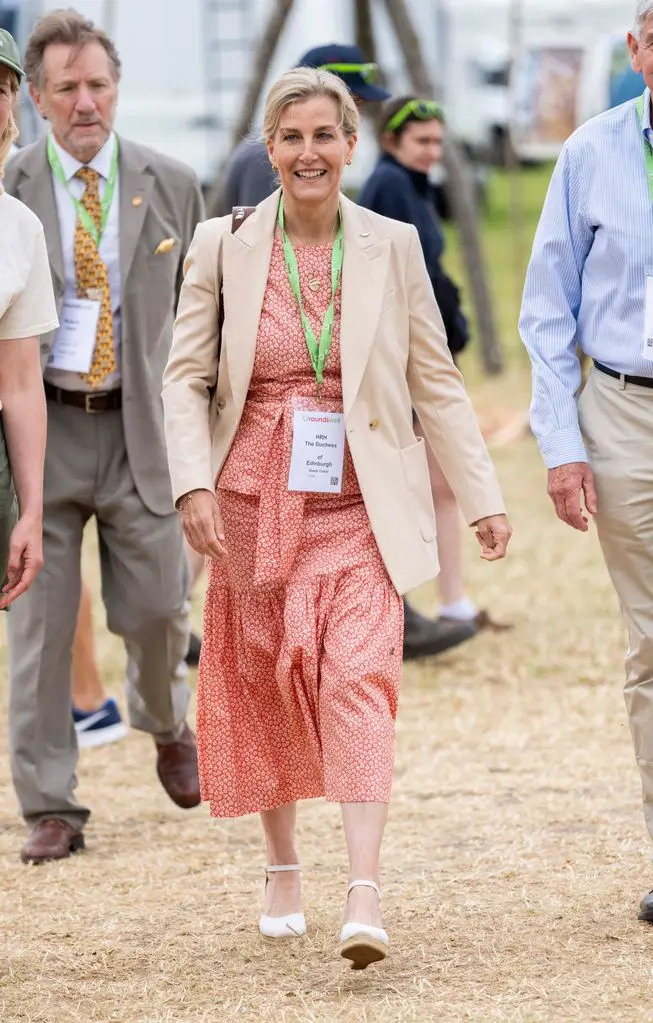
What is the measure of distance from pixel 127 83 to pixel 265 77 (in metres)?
8.14

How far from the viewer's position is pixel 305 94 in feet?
12.5

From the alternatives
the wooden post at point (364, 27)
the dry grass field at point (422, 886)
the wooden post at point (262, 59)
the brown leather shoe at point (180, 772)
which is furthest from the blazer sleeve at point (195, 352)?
the wooden post at point (364, 27)

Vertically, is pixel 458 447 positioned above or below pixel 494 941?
above

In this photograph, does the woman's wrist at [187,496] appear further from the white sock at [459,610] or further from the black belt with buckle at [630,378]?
the white sock at [459,610]

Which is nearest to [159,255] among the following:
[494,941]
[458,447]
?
[458,447]

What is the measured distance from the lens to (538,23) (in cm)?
2525

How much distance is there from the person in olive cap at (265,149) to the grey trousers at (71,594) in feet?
4.52

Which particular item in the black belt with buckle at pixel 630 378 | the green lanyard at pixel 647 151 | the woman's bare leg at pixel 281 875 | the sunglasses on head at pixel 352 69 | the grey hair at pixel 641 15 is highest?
the grey hair at pixel 641 15

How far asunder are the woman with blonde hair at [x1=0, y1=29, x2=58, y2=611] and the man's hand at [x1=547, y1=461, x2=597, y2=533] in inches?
44.9

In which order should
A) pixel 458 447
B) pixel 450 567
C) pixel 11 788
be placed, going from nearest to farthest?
pixel 458 447 → pixel 11 788 → pixel 450 567

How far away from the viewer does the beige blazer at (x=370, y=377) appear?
385 centimetres

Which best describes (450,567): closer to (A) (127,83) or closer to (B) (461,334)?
(B) (461,334)

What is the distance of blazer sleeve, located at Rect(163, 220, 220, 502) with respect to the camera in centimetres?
388

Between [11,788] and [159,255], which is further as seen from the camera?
[11,788]
